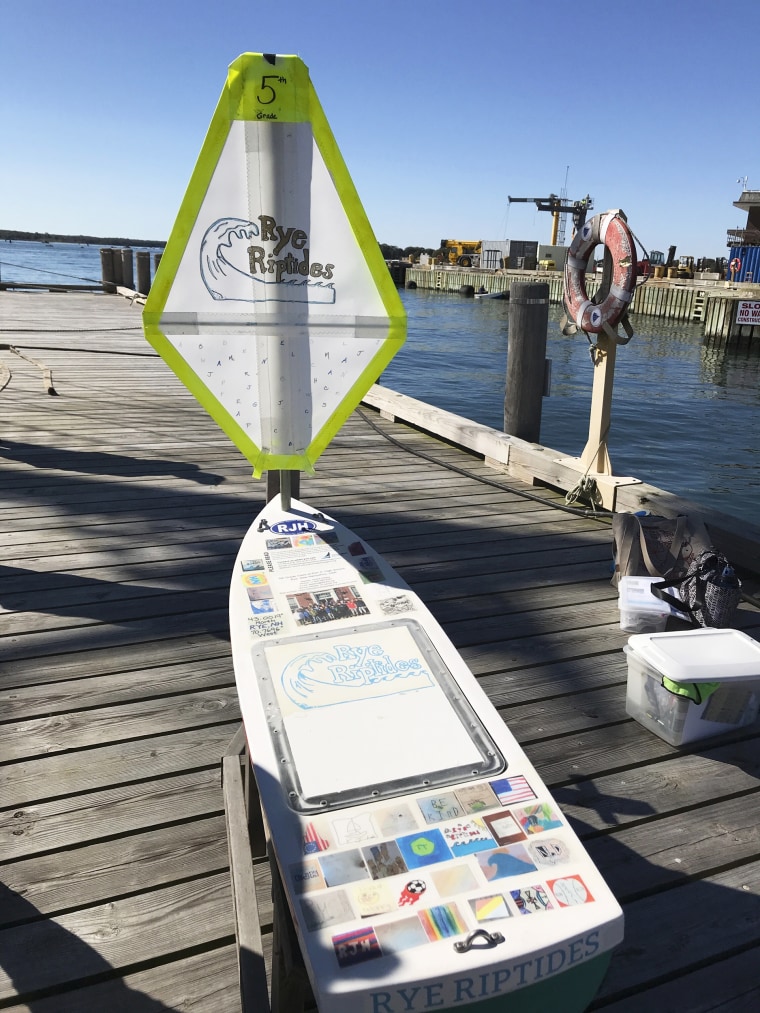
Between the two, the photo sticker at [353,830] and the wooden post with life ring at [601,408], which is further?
the wooden post with life ring at [601,408]

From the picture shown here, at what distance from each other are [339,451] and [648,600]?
3.40m

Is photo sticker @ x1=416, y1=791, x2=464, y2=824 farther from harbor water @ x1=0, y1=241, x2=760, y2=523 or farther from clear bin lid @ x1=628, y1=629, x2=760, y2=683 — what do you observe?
harbor water @ x1=0, y1=241, x2=760, y2=523

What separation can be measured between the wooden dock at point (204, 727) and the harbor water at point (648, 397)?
3227mm

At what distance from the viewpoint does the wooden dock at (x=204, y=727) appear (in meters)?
1.84

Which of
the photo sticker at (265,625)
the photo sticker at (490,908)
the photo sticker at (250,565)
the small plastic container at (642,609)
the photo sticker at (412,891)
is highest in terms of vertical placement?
the photo sticker at (250,565)

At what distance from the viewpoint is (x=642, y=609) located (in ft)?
10.8

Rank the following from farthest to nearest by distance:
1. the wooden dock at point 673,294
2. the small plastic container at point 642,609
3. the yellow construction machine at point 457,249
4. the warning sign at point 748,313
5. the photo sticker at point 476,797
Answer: the yellow construction machine at point 457,249 → the wooden dock at point 673,294 → the warning sign at point 748,313 → the small plastic container at point 642,609 → the photo sticker at point 476,797

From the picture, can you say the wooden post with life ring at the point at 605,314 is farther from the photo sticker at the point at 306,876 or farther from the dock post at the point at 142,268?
the dock post at the point at 142,268

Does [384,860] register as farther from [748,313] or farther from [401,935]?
[748,313]

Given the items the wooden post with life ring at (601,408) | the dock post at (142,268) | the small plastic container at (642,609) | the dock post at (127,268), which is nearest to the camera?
the small plastic container at (642,609)

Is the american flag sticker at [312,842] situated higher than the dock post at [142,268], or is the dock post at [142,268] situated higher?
the dock post at [142,268]

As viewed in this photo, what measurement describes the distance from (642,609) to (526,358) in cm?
322

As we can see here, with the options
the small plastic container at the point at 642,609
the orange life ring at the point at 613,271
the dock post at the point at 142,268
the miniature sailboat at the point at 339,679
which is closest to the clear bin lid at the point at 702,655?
the small plastic container at the point at 642,609

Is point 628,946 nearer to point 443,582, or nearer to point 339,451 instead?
point 443,582
